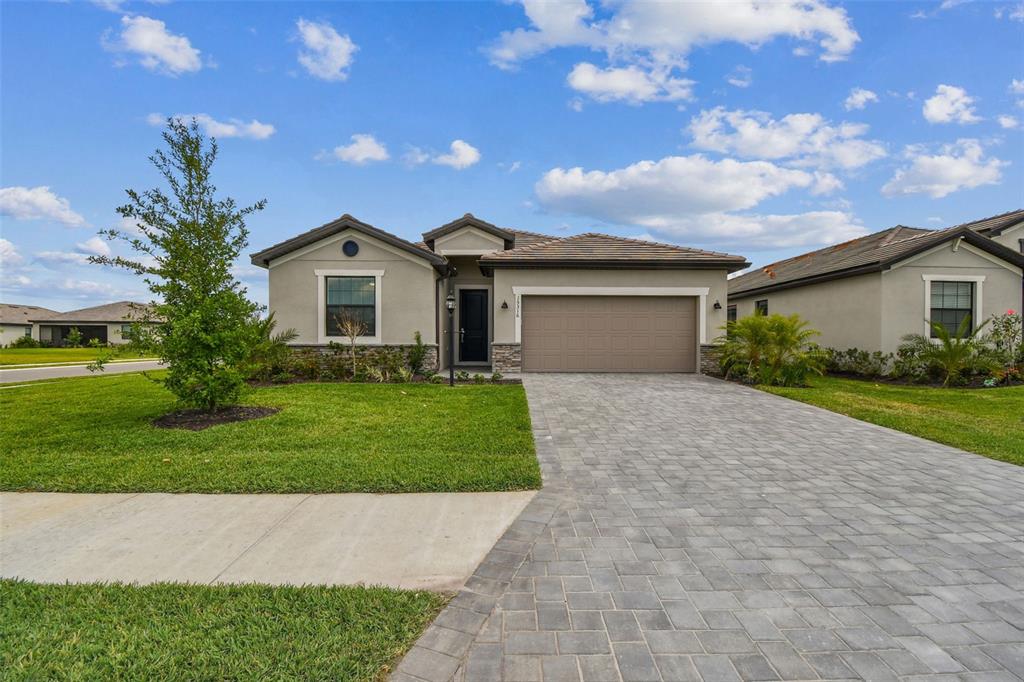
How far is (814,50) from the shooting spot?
10469mm

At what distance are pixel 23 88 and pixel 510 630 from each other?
11.7 metres

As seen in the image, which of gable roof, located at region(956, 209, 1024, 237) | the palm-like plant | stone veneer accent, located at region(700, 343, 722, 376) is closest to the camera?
the palm-like plant

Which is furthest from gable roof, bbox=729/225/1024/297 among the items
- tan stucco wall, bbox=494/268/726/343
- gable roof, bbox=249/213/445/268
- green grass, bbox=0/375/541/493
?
gable roof, bbox=249/213/445/268

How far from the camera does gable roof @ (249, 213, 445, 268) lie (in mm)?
12109

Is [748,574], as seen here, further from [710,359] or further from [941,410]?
[710,359]

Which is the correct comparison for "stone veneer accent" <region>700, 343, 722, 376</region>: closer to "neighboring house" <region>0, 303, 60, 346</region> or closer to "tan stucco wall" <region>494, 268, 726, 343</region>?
"tan stucco wall" <region>494, 268, 726, 343</region>

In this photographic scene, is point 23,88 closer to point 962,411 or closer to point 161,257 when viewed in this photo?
point 161,257

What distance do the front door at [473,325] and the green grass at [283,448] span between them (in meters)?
6.52

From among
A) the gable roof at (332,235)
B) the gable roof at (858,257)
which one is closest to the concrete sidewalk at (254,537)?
the gable roof at (332,235)

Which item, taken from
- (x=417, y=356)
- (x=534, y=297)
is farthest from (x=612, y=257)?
(x=417, y=356)

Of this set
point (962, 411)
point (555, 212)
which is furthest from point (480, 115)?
point (962, 411)

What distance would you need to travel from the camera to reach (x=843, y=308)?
47.1 ft

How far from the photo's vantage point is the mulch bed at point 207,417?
20.8 ft

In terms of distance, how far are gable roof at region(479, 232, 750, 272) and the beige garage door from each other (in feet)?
3.33
